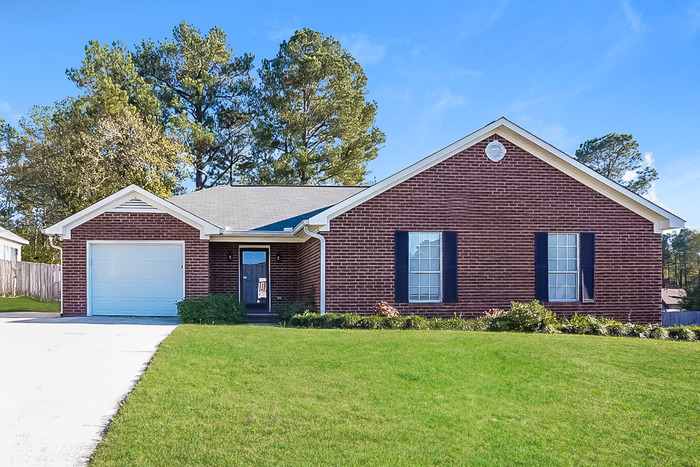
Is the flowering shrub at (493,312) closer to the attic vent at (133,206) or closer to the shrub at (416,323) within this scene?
the shrub at (416,323)

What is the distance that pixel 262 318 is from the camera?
55.5ft

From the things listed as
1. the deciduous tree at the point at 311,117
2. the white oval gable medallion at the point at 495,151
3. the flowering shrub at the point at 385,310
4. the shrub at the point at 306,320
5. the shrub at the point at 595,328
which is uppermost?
the deciduous tree at the point at 311,117

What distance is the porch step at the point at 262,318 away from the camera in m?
16.6

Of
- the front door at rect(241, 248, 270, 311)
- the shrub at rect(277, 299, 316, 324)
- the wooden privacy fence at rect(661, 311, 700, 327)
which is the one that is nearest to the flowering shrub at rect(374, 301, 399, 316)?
the shrub at rect(277, 299, 316, 324)

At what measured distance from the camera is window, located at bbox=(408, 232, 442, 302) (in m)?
14.9

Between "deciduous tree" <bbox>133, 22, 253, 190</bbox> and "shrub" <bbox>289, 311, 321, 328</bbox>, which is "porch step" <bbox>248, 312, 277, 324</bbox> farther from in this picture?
"deciduous tree" <bbox>133, 22, 253, 190</bbox>

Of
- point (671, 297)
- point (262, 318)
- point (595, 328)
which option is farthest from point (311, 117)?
point (671, 297)

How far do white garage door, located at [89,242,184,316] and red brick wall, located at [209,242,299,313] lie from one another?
155 centimetres

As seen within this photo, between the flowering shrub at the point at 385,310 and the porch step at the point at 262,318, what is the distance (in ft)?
11.2

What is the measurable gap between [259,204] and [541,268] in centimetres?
927

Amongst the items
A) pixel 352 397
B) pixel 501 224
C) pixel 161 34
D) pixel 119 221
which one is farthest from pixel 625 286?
pixel 161 34

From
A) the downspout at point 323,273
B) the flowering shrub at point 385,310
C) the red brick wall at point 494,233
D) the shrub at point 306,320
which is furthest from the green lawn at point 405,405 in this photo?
the red brick wall at point 494,233

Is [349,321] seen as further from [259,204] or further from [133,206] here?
[259,204]

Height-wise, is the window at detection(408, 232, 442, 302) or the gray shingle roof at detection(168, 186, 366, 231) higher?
the gray shingle roof at detection(168, 186, 366, 231)
